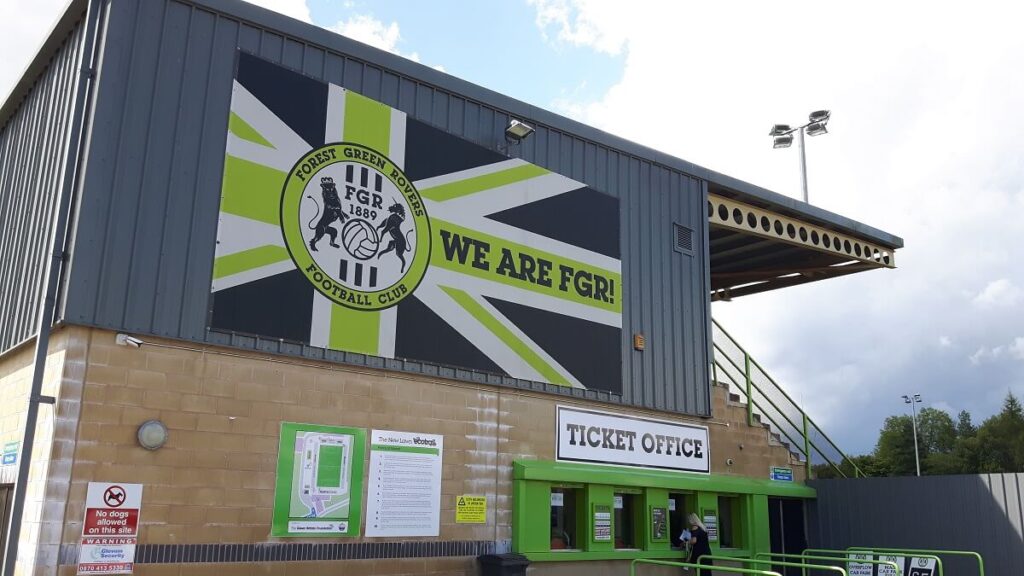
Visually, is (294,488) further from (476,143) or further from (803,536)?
(803,536)

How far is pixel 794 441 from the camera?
17203 mm

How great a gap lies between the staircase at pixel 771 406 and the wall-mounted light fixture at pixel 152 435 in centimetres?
1043

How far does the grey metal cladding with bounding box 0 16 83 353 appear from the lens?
9.41 meters

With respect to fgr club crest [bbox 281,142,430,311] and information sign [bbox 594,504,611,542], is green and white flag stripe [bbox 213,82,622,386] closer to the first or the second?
fgr club crest [bbox 281,142,430,311]

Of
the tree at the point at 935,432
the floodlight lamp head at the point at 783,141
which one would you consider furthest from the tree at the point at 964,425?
the floodlight lamp head at the point at 783,141

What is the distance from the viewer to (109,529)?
8.32 meters

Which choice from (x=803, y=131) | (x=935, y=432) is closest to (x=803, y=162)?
(x=803, y=131)

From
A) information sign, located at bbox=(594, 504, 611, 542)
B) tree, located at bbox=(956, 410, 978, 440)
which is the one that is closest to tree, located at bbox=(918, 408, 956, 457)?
tree, located at bbox=(956, 410, 978, 440)

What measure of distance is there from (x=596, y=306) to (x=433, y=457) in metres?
3.86

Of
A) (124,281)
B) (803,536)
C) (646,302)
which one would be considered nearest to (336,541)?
(124,281)

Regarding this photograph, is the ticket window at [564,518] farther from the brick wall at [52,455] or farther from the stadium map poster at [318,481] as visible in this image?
the brick wall at [52,455]

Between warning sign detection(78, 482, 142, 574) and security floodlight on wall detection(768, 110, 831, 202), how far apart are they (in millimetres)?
14492

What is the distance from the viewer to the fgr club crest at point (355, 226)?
1023 cm

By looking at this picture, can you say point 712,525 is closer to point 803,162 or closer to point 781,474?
point 781,474
